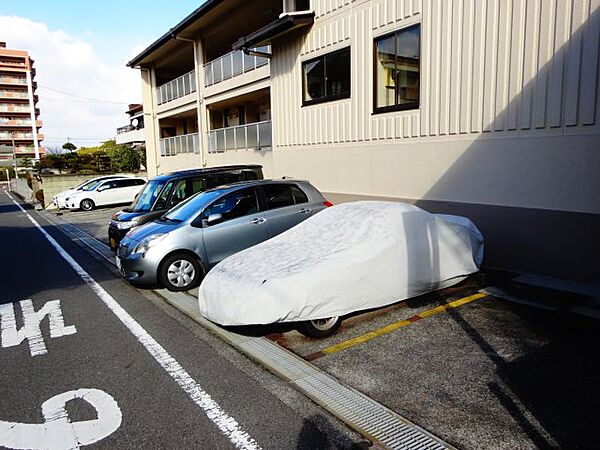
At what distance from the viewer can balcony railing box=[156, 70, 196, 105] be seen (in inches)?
777

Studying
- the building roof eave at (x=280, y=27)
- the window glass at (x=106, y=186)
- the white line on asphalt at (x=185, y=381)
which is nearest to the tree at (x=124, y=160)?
the window glass at (x=106, y=186)

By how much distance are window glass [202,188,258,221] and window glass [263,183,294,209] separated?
243 millimetres

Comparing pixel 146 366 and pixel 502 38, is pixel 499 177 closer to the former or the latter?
pixel 502 38

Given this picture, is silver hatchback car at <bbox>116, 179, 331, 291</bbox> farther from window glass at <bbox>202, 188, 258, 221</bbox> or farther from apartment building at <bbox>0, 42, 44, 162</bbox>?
apartment building at <bbox>0, 42, 44, 162</bbox>

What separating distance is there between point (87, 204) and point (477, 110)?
739 inches

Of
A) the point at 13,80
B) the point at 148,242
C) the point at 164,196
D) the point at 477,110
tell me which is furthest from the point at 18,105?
the point at 477,110

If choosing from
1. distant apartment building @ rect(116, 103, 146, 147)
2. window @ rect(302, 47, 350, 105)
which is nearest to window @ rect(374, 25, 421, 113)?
window @ rect(302, 47, 350, 105)

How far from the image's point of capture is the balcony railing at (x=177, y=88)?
64.7 feet

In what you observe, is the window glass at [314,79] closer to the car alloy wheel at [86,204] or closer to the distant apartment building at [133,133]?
the car alloy wheel at [86,204]

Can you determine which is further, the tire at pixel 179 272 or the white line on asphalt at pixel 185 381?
the tire at pixel 179 272

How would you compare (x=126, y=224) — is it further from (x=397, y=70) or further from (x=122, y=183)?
(x=122, y=183)

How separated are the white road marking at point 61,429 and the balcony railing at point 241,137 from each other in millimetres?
11518

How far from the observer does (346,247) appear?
4633 millimetres

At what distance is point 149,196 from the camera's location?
372 inches
